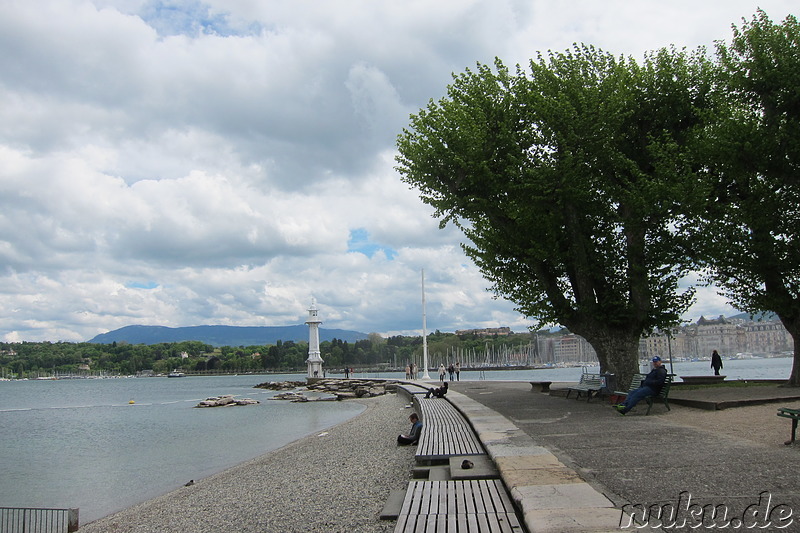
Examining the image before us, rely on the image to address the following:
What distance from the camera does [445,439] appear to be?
39.6 ft

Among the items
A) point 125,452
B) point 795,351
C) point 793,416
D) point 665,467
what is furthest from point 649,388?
point 125,452

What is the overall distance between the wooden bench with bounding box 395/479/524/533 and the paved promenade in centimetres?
24

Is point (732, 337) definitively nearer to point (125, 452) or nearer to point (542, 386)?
point (542, 386)

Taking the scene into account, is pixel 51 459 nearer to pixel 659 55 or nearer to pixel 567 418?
pixel 567 418

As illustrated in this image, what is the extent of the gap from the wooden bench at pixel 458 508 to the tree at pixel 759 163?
600 inches

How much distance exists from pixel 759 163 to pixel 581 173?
6075mm

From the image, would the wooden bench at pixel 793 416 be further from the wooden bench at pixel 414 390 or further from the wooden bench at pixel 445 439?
the wooden bench at pixel 414 390

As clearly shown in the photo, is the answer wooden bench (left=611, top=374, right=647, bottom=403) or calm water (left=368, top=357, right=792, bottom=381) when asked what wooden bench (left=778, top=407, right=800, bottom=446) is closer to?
wooden bench (left=611, top=374, right=647, bottom=403)

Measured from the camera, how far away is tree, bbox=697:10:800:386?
1938 centimetres

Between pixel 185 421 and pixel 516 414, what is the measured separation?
2976 cm

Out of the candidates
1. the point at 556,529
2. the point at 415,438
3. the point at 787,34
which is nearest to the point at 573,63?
the point at 787,34

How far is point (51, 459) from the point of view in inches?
965

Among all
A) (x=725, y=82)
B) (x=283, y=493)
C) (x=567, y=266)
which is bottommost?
(x=283, y=493)

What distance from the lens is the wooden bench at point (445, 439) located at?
10101 mm
